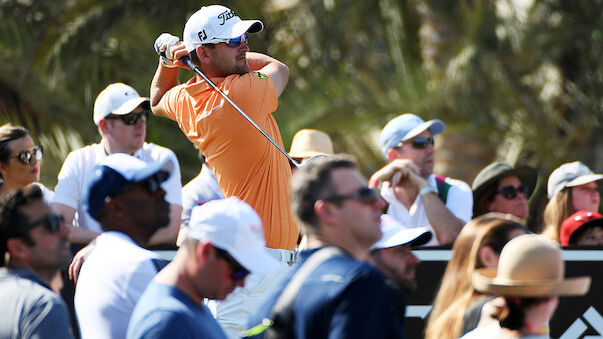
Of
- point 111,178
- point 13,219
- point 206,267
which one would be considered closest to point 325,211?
point 206,267

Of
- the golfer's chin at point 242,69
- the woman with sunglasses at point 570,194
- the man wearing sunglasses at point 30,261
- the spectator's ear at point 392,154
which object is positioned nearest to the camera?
the man wearing sunglasses at point 30,261

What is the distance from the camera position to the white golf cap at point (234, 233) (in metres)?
3.42

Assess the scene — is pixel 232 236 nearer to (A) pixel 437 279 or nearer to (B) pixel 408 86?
(A) pixel 437 279

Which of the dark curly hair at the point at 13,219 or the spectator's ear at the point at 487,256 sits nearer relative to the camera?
the dark curly hair at the point at 13,219

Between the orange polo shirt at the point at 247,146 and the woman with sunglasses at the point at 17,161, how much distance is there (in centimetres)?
153

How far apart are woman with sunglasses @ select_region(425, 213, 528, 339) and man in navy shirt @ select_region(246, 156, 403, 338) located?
4.26 ft

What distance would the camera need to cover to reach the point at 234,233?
343cm

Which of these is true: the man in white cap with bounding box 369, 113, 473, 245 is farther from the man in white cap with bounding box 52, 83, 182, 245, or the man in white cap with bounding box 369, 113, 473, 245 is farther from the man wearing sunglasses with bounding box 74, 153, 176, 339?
the man wearing sunglasses with bounding box 74, 153, 176, 339

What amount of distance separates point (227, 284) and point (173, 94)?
90.2 inches

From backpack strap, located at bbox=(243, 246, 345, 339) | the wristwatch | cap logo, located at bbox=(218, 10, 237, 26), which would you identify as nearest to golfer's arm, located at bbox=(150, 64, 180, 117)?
cap logo, located at bbox=(218, 10, 237, 26)

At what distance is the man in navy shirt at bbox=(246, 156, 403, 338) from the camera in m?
3.17

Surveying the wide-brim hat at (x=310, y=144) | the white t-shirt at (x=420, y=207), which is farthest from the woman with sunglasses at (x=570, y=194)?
the wide-brim hat at (x=310, y=144)

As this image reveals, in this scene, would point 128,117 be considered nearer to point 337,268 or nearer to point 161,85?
point 161,85

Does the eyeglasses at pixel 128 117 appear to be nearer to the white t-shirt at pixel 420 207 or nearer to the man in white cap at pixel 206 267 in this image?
the white t-shirt at pixel 420 207
